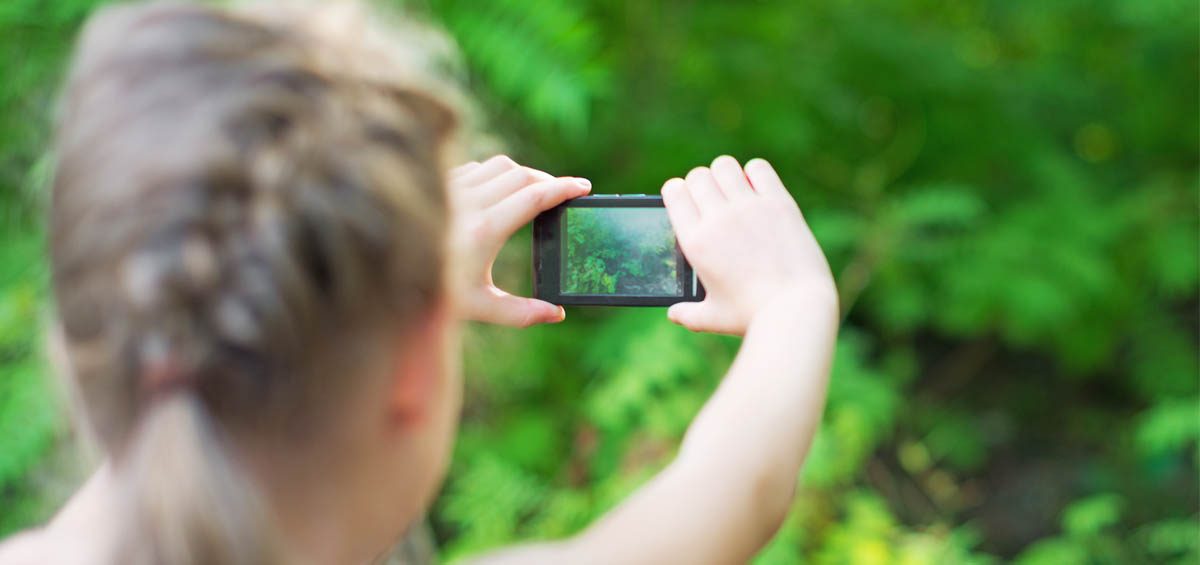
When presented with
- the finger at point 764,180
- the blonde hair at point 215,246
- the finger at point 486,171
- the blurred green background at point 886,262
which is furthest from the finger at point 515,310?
the blurred green background at point 886,262

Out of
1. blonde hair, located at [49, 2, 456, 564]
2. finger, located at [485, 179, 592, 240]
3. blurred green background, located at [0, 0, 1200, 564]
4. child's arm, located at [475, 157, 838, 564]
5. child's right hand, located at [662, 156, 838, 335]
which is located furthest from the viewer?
blurred green background, located at [0, 0, 1200, 564]

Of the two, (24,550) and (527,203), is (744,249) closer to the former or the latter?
(527,203)

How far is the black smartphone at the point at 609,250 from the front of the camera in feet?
3.31

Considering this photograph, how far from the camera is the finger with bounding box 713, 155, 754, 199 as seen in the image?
915 millimetres

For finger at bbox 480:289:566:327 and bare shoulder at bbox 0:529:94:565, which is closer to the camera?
bare shoulder at bbox 0:529:94:565

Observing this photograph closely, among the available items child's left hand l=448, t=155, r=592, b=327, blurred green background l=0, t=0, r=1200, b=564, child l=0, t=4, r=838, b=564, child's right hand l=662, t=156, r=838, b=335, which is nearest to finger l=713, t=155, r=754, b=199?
child's right hand l=662, t=156, r=838, b=335

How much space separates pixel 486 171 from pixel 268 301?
1.47 feet

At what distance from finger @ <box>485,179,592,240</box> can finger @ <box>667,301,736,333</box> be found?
15 centimetres

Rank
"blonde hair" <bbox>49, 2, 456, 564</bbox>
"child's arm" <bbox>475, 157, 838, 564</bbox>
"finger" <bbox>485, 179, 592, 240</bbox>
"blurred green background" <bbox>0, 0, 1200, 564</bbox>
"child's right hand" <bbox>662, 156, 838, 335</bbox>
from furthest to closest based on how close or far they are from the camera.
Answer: "blurred green background" <bbox>0, 0, 1200, 564</bbox> < "finger" <bbox>485, 179, 592, 240</bbox> < "child's right hand" <bbox>662, 156, 838, 335</bbox> < "child's arm" <bbox>475, 157, 838, 564</bbox> < "blonde hair" <bbox>49, 2, 456, 564</bbox>

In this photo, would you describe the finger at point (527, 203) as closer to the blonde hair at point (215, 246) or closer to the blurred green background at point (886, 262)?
the blonde hair at point (215, 246)

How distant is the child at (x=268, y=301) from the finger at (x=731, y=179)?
244 millimetres

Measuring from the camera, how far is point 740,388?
805 millimetres

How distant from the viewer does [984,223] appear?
3252 millimetres

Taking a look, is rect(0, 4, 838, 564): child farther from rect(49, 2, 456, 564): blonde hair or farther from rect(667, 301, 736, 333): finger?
rect(667, 301, 736, 333): finger
